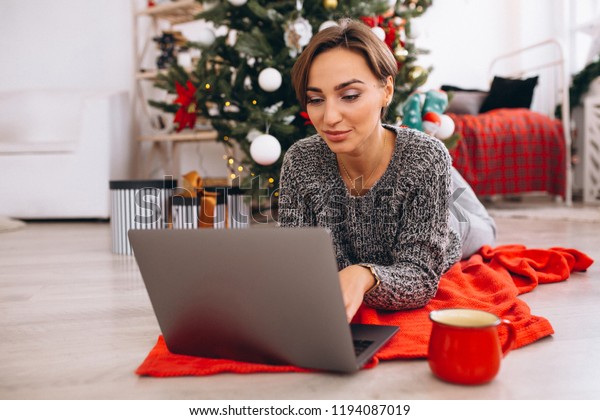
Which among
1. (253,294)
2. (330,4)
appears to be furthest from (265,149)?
(253,294)

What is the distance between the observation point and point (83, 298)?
1.33m

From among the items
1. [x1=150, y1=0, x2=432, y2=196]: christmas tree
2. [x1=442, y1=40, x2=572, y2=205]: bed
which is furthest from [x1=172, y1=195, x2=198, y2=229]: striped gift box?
[x1=442, y1=40, x2=572, y2=205]: bed

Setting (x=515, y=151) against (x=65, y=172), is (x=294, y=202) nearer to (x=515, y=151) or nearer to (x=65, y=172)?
(x=65, y=172)

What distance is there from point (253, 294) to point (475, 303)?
573 millimetres

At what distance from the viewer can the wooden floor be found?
29.4 inches

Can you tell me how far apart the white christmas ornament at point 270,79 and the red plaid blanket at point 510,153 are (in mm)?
1537

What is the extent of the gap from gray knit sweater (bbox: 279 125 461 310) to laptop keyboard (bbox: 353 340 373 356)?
0.14m

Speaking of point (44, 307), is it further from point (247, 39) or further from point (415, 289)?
point (247, 39)

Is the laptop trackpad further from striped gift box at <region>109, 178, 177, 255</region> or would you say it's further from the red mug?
striped gift box at <region>109, 178, 177, 255</region>

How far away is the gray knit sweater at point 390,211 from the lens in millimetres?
1037

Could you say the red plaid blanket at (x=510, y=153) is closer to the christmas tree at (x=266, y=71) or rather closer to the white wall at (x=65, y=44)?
the christmas tree at (x=266, y=71)

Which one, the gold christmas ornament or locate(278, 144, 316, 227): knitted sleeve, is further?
the gold christmas ornament

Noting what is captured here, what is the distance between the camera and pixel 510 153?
10.7ft

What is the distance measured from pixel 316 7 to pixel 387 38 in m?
0.29
